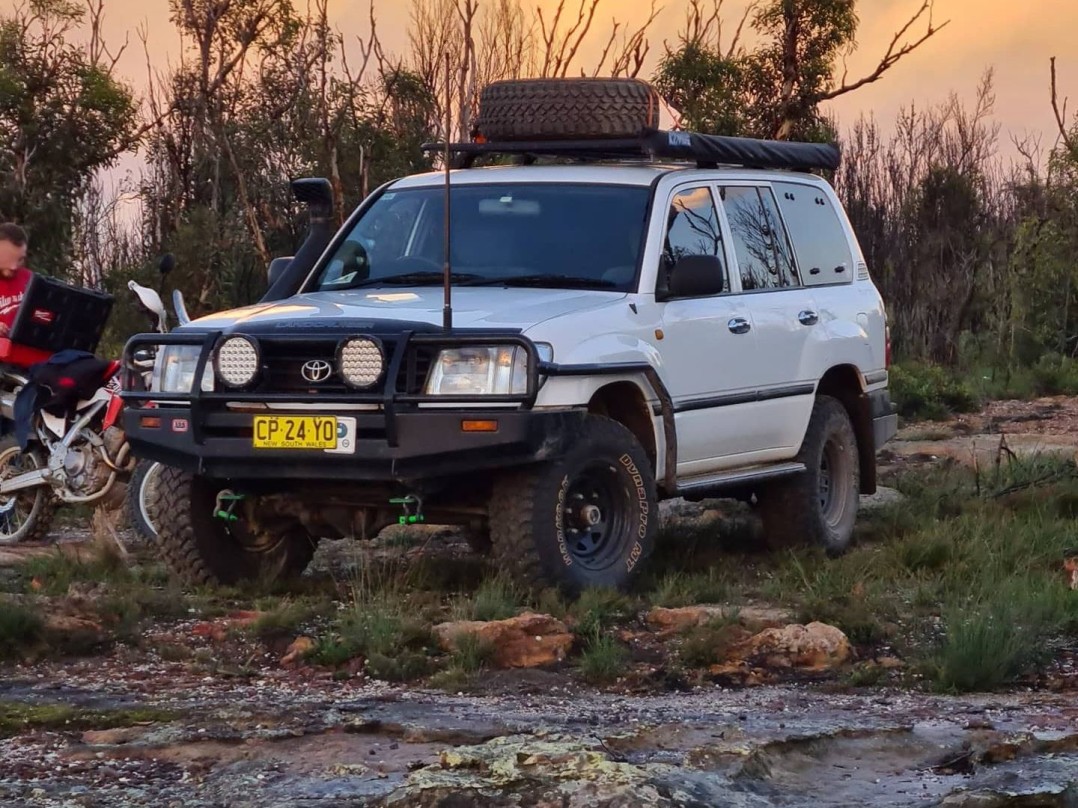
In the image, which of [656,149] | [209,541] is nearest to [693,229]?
[656,149]

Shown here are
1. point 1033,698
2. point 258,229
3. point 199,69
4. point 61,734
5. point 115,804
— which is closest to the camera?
point 115,804

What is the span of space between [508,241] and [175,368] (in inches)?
61.9

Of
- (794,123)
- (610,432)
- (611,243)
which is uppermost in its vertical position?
(794,123)

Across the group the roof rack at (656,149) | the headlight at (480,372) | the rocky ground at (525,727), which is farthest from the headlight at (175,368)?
the roof rack at (656,149)

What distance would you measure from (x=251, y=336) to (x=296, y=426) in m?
0.38

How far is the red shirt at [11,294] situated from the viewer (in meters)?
9.91

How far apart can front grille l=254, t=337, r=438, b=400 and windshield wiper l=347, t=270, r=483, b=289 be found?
3.39 ft

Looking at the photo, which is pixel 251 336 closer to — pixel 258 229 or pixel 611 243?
pixel 611 243

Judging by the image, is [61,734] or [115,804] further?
[61,734]

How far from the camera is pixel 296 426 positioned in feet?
22.9

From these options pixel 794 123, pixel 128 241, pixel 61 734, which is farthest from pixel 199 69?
pixel 61 734

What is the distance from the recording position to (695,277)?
25.5ft

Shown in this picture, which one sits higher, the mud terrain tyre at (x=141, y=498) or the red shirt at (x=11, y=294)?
the red shirt at (x=11, y=294)

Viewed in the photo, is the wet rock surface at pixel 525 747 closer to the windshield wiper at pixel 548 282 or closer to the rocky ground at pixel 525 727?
the rocky ground at pixel 525 727
